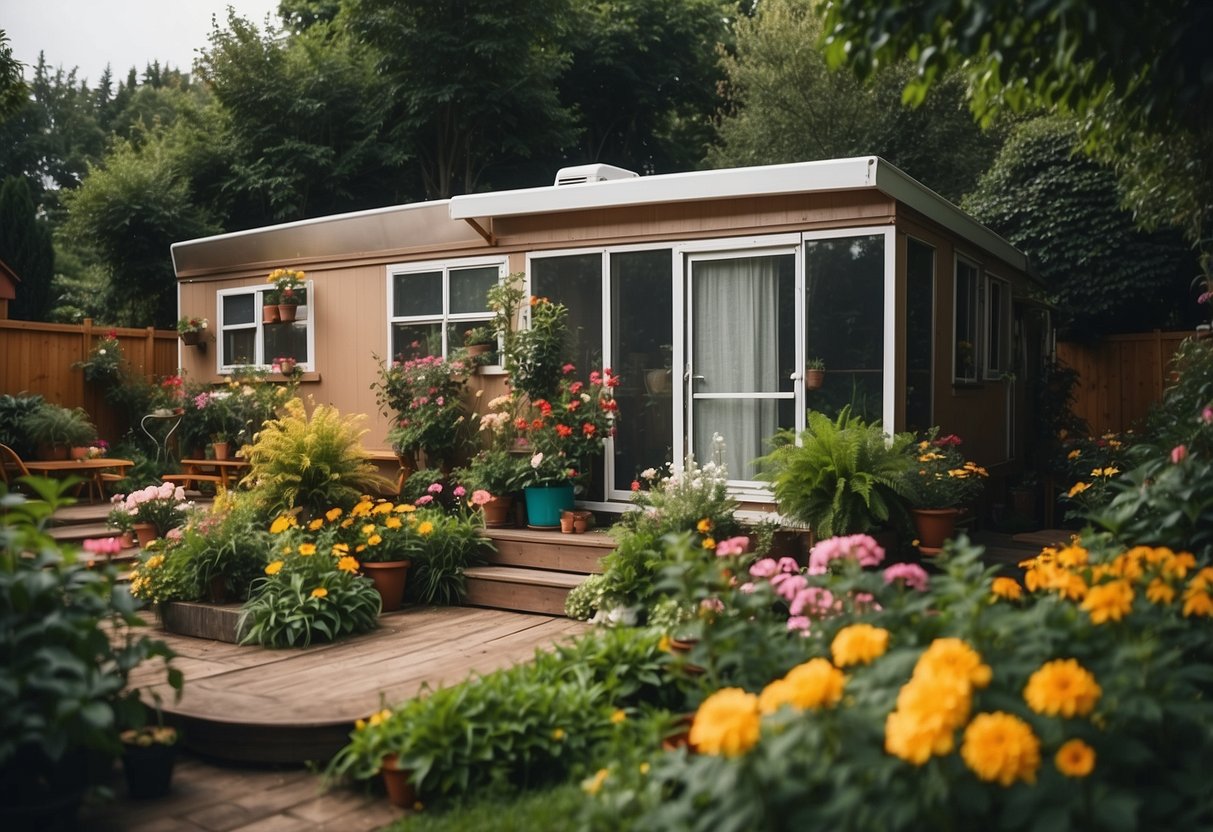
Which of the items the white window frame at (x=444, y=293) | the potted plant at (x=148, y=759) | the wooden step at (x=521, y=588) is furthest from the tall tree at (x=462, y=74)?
the potted plant at (x=148, y=759)

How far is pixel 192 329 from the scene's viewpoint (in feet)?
34.1

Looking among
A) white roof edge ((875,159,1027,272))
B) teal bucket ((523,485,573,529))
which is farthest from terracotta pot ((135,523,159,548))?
white roof edge ((875,159,1027,272))

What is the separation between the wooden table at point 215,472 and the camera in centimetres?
942

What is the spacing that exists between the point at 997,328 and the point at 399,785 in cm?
769

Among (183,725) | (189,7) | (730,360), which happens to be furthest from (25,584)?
(189,7)

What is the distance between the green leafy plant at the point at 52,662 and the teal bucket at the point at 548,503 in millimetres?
3897

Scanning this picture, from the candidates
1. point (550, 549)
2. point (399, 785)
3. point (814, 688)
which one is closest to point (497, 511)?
point (550, 549)

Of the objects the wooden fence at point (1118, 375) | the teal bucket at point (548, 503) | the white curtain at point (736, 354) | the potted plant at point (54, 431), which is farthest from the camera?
the wooden fence at point (1118, 375)

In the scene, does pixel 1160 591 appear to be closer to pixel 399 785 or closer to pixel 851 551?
pixel 851 551

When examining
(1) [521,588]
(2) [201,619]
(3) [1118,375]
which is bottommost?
(2) [201,619]

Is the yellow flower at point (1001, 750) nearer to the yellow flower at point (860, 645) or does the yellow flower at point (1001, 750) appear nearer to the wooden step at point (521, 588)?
the yellow flower at point (860, 645)

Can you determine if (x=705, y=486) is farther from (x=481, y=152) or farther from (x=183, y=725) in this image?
(x=481, y=152)

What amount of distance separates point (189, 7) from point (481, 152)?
27049mm

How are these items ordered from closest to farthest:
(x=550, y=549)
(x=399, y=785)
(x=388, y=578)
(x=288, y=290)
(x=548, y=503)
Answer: (x=399, y=785) → (x=388, y=578) → (x=550, y=549) → (x=548, y=503) → (x=288, y=290)
